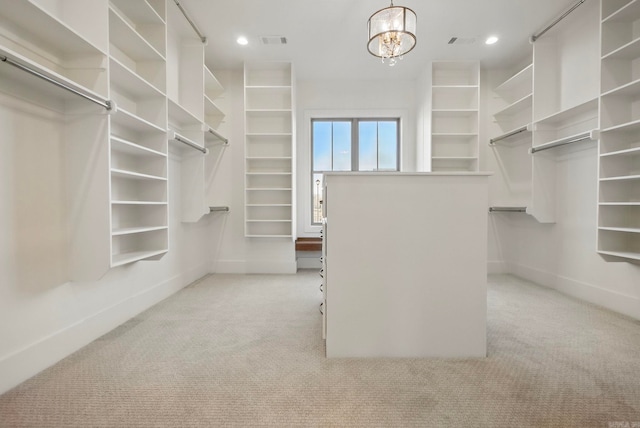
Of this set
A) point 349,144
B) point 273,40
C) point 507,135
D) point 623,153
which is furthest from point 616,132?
point 273,40

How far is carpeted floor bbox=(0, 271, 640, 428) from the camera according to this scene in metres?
1.29

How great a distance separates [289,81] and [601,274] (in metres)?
4.43

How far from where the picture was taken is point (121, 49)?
2.31 meters

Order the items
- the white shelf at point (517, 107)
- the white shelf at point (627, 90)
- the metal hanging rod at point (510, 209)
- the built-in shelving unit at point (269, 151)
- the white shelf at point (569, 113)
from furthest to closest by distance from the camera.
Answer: the built-in shelving unit at point (269, 151)
the metal hanging rod at point (510, 209)
the white shelf at point (517, 107)
the white shelf at point (569, 113)
the white shelf at point (627, 90)

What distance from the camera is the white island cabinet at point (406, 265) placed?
175 centimetres

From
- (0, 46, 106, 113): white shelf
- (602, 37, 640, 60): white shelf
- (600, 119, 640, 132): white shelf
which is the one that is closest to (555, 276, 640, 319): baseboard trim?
(600, 119, 640, 132): white shelf

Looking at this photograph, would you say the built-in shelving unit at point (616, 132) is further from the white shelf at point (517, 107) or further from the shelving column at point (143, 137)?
the shelving column at point (143, 137)

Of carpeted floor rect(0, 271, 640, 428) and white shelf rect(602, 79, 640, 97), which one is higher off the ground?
white shelf rect(602, 79, 640, 97)

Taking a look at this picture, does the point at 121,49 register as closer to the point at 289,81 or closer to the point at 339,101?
the point at 289,81

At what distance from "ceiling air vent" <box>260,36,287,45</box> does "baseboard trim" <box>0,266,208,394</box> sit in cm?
312

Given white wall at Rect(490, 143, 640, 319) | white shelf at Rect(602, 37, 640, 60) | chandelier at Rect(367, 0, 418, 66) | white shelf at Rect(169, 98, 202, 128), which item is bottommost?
white wall at Rect(490, 143, 640, 319)

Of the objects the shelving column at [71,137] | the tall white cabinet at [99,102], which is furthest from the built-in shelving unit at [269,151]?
the shelving column at [71,137]

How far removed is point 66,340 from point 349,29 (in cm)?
384

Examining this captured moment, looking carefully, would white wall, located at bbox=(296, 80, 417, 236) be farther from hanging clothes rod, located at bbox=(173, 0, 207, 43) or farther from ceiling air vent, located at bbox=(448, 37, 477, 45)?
hanging clothes rod, located at bbox=(173, 0, 207, 43)
